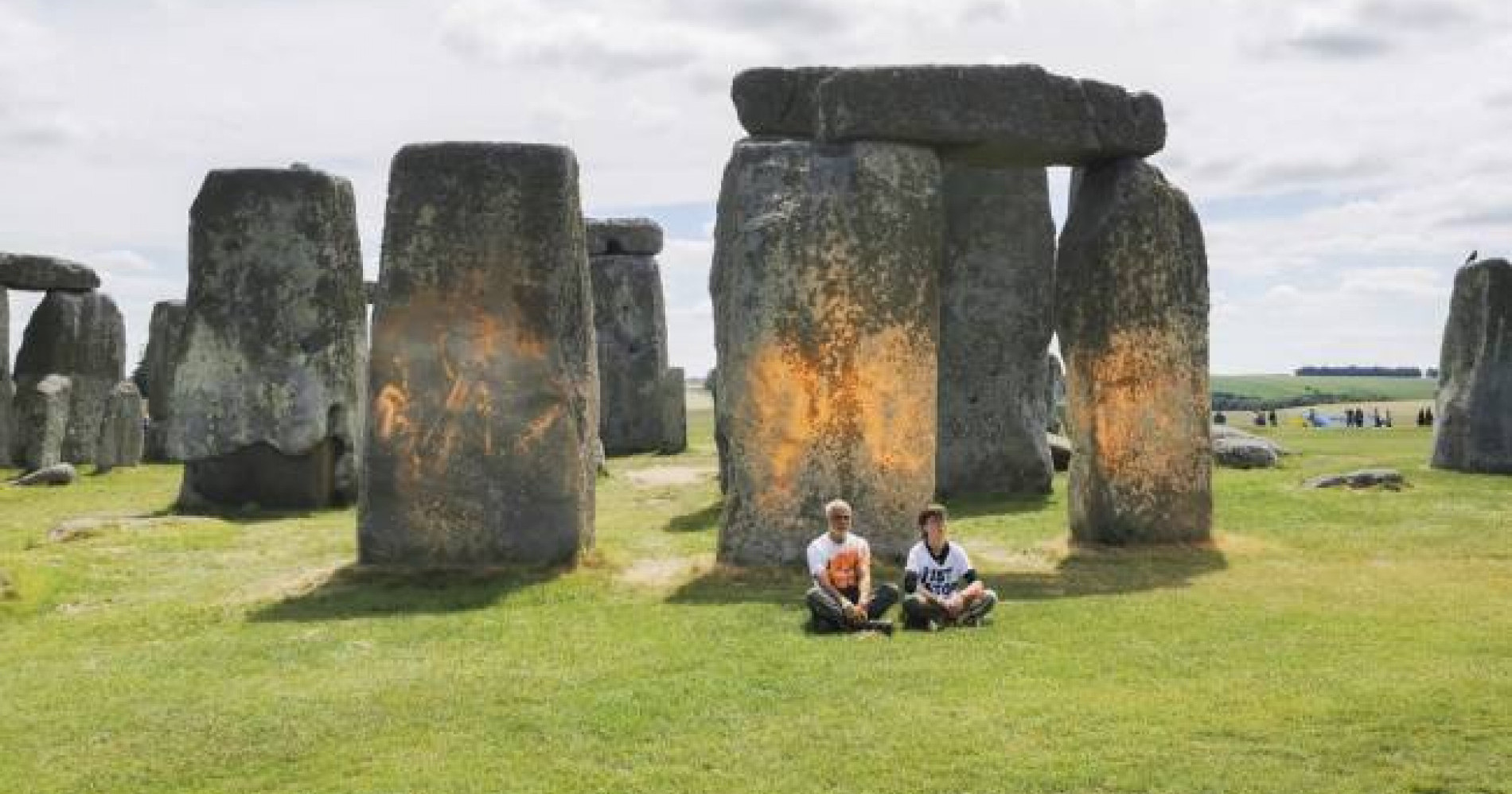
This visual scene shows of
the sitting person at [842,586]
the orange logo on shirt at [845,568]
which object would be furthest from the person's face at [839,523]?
the orange logo on shirt at [845,568]

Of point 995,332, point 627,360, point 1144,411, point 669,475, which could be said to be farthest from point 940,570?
point 627,360

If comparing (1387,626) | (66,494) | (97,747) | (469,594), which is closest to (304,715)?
(97,747)

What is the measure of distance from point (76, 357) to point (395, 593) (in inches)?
706

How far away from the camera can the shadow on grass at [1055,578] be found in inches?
438

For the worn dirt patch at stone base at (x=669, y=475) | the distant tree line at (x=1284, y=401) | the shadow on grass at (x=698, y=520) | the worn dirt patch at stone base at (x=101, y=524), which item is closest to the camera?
the worn dirt patch at stone base at (x=101, y=524)

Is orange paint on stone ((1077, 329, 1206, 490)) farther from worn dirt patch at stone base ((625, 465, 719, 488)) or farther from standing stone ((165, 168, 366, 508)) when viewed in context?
standing stone ((165, 168, 366, 508))

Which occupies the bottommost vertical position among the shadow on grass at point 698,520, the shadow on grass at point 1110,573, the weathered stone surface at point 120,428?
the shadow on grass at point 1110,573

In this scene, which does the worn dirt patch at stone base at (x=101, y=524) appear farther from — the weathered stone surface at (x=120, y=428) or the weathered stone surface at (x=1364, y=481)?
the weathered stone surface at (x=1364, y=481)

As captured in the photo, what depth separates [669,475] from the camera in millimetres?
23000

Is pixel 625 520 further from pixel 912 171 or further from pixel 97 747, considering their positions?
pixel 97 747

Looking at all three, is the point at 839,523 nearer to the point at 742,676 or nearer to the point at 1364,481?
the point at 742,676

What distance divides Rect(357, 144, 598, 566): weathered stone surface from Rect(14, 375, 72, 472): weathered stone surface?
1422 centimetres

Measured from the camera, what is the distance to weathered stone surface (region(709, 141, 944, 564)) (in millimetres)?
12008

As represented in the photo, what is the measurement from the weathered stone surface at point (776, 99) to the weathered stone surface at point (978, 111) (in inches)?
29.6
